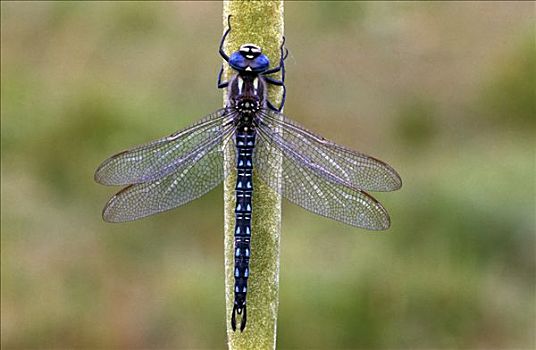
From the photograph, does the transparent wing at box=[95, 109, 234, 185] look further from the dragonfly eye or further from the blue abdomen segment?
the dragonfly eye

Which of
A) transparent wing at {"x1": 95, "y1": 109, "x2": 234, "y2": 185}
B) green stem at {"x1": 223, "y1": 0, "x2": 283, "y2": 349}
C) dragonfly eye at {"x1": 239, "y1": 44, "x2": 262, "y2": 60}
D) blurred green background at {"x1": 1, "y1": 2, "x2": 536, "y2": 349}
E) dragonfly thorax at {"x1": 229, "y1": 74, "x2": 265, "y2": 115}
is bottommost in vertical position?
green stem at {"x1": 223, "y1": 0, "x2": 283, "y2": 349}

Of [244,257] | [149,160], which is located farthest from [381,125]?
[244,257]

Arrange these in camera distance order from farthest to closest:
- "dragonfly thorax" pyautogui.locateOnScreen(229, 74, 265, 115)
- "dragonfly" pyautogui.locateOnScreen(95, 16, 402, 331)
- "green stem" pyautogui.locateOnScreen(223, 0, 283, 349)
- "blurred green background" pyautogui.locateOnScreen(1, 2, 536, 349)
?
"blurred green background" pyautogui.locateOnScreen(1, 2, 536, 349) < "dragonfly" pyautogui.locateOnScreen(95, 16, 402, 331) < "dragonfly thorax" pyautogui.locateOnScreen(229, 74, 265, 115) < "green stem" pyautogui.locateOnScreen(223, 0, 283, 349)

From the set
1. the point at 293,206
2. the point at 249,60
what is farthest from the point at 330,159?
the point at 293,206

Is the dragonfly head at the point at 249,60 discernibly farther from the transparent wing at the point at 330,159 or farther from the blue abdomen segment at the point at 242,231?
the transparent wing at the point at 330,159

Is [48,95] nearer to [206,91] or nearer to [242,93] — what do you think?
[206,91]

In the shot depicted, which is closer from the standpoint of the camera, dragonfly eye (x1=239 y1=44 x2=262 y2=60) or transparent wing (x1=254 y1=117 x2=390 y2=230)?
dragonfly eye (x1=239 y1=44 x2=262 y2=60)

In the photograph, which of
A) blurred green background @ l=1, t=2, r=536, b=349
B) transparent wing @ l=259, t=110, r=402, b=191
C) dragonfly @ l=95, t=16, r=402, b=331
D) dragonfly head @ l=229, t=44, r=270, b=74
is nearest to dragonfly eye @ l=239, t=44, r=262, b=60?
dragonfly head @ l=229, t=44, r=270, b=74

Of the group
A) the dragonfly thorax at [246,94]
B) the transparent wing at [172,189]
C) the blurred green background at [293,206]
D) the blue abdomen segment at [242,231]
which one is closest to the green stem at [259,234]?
the blue abdomen segment at [242,231]
